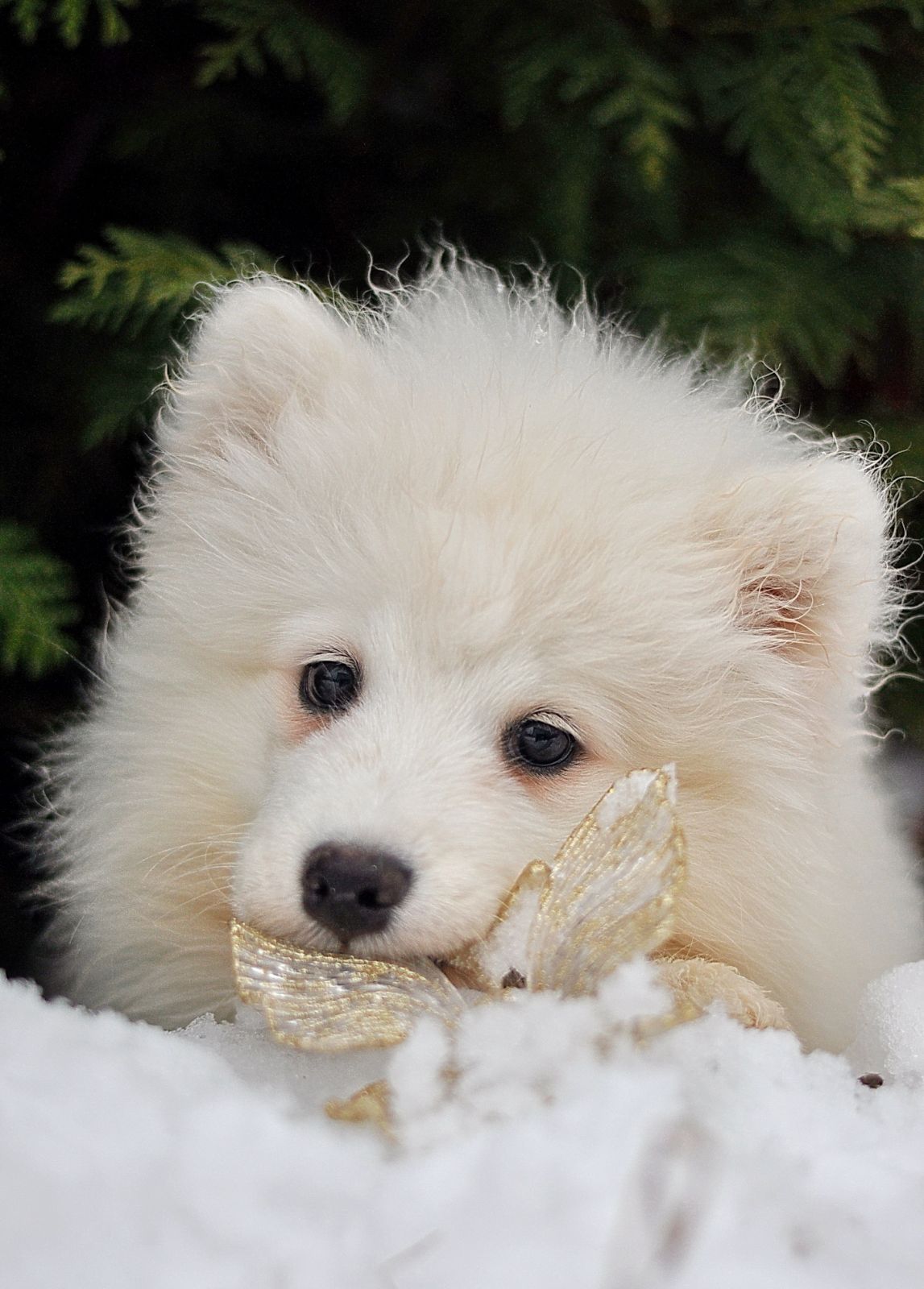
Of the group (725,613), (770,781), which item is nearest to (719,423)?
(725,613)

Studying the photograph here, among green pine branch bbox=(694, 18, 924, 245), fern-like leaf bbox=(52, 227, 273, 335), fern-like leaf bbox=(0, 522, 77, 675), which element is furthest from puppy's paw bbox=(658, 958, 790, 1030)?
fern-like leaf bbox=(52, 227, 273, 335)

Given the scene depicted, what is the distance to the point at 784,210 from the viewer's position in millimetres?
3379

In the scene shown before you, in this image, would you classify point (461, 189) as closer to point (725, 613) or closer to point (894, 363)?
point (894, 363)

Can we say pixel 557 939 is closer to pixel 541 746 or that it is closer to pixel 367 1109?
pixel 367 1109

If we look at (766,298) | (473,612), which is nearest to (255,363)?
(473,612)

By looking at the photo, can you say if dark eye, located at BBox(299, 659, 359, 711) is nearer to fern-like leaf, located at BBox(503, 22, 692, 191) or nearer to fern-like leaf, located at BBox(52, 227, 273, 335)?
fern-like leaf, located at BBox(52, 227, 273, 335)

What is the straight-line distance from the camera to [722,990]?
205cm

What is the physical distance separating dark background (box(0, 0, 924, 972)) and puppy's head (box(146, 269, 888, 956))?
22.9 inches

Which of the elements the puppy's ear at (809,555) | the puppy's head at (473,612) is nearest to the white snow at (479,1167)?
the puppy's head at (473,612)

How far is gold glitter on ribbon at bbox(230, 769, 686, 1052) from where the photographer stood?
1.76m

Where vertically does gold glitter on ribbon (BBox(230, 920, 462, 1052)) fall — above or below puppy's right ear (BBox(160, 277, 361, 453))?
A: below

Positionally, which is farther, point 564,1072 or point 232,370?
point 232,370

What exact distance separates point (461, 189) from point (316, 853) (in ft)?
7.47

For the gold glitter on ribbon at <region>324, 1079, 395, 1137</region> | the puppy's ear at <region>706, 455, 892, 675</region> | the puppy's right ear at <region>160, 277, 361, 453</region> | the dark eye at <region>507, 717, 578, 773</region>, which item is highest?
the puppy's ear at <region>706, 455, 892, 675</region>
